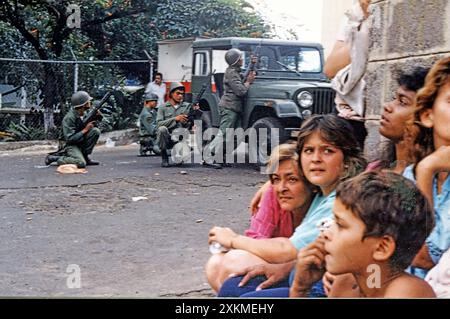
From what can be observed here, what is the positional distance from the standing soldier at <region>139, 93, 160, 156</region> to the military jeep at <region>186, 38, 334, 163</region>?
0.17 m

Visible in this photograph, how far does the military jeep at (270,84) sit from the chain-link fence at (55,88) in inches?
7.8

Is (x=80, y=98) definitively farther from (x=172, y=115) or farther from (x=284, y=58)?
(x=284, y=58)

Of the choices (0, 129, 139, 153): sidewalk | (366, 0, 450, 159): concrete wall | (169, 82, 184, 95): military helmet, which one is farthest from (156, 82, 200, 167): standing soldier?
(366, 0, 450, 159): concrete wall

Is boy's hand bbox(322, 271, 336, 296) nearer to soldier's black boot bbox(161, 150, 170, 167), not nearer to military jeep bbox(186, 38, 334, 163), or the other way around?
military jeep bbox(186, 38, 334, 163)

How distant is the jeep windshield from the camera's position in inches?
99.6

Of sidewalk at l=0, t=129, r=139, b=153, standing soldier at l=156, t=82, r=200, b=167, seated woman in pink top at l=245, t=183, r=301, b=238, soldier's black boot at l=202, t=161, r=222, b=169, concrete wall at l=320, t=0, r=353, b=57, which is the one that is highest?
concrete wall at l=320, t=0, r=353, b=57

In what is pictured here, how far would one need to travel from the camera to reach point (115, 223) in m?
2.68

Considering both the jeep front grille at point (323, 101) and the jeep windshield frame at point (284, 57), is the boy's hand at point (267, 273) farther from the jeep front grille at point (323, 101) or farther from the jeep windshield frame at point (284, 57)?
the jeep windshield frame at point (284, 57)

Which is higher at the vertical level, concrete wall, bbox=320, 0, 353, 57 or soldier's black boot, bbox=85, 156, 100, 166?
concrete wall, bbox=320, 0, 353, 57

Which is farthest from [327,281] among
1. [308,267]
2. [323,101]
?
[323,101]

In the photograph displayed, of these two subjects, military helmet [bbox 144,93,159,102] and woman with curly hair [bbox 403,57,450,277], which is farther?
military helmet [bbox 144,93,159,102]

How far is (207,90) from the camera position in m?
2.57

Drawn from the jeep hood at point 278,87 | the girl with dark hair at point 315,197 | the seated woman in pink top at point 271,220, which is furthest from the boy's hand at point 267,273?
the jeep hood at point 278,87

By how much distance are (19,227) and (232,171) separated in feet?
2.53
